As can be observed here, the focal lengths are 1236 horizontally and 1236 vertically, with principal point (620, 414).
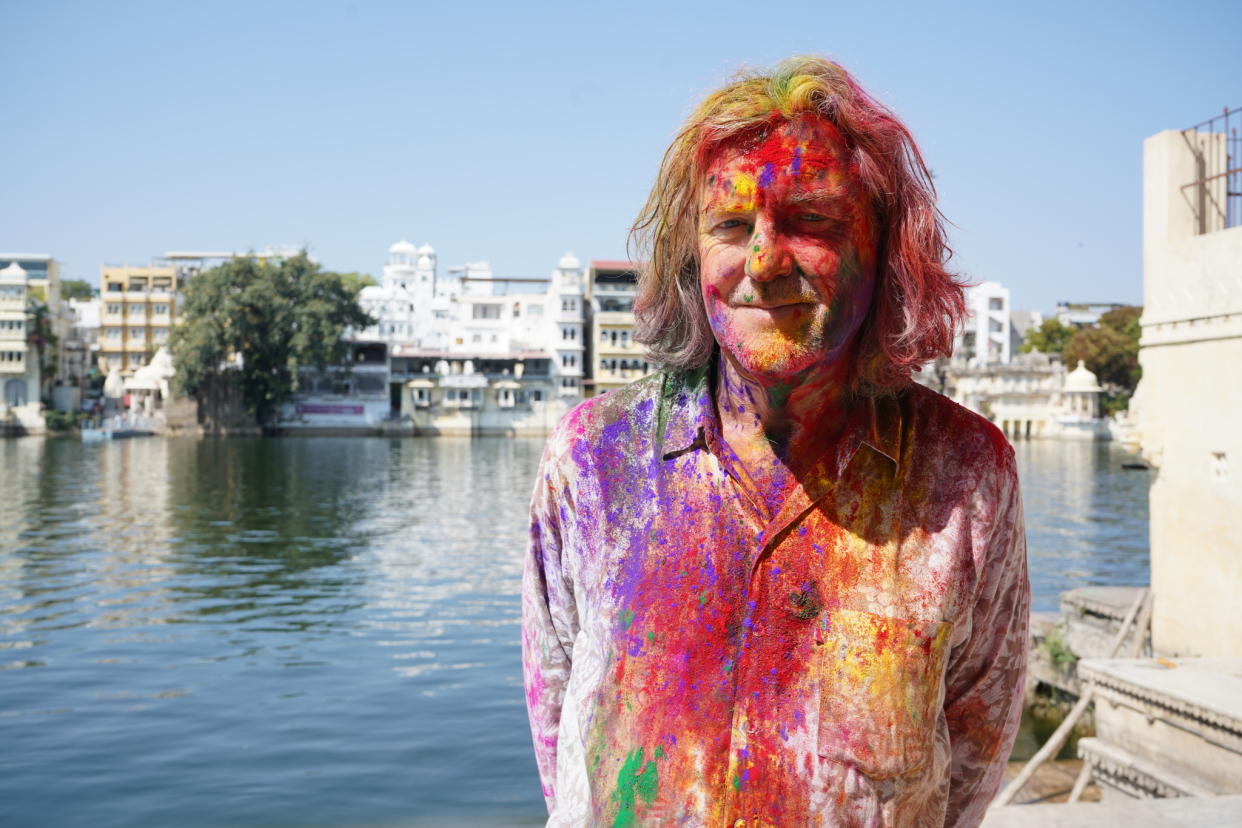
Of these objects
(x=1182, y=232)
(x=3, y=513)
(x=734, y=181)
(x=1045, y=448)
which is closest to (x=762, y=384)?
(x=734, y=181)

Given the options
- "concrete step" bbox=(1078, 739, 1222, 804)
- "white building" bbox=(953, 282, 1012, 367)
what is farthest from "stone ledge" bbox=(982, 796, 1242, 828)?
"white building" bbox=(953, 282, 1012, 367)

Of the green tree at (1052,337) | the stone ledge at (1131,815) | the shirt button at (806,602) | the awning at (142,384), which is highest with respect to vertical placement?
the green tree at (1052,337)

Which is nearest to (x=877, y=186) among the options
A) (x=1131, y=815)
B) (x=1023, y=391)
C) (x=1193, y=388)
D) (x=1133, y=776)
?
(x=1131, y=815)

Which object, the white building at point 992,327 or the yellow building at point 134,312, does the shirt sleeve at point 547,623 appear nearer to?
the yellow building at point 134,312

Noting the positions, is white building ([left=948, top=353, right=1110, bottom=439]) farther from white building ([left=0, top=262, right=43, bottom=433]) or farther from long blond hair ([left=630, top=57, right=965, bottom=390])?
long blond hair ([left=630, top=57, right=965, bottom=390])

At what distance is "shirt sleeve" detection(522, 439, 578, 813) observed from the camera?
165 centimetres

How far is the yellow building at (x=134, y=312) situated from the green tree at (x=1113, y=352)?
163 feet

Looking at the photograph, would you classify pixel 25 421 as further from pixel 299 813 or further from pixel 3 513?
pixel 299 813

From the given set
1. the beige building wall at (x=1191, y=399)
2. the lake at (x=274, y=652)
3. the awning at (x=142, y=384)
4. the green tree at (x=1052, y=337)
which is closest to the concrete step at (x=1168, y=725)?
the beige building wall at (x=1191, y=399)

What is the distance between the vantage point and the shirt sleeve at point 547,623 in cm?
165

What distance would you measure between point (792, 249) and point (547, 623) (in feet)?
1.98

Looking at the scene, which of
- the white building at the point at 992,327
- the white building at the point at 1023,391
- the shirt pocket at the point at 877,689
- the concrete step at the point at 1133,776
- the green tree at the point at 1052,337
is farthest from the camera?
the white building at the point at 992,327

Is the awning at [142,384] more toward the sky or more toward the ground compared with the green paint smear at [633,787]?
more toward the sky

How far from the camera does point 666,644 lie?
1.48 m
